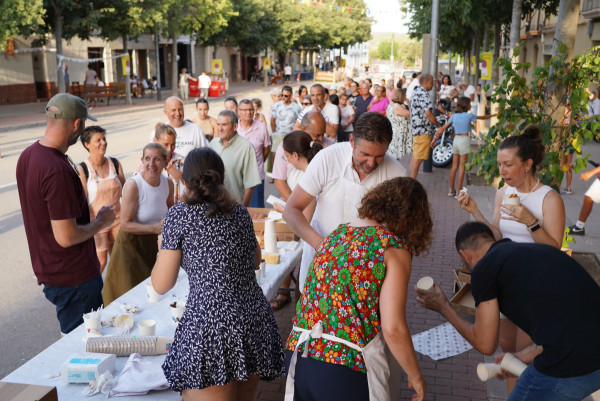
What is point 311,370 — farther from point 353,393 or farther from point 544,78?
point 544,78

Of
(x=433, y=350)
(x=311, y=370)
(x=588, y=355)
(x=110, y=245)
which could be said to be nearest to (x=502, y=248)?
(x=588, y=355)

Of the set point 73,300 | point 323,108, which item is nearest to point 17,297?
point 73,300

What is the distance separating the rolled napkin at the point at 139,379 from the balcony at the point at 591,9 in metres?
17.4

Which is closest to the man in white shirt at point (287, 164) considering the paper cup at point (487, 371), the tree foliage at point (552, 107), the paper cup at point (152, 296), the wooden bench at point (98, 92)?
the tree foliage at point (552, 107)

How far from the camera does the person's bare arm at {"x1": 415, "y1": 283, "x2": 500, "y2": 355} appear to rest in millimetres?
2760

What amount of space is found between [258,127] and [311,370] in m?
5.96

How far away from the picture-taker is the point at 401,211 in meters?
2.68

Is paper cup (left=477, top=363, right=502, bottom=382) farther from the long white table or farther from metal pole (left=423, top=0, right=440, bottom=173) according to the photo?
metal pole (left=423, top=0, right=440, bottom=173)

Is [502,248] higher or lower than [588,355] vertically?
higher

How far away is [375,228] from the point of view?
2.66m

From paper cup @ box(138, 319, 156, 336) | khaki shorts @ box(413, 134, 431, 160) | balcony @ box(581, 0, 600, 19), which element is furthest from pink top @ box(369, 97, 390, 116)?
paper cup @ box(138, 319, 156, 336)

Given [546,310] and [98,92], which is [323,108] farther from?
[98,92]

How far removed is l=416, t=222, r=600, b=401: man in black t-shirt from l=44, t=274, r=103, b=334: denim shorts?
258cm

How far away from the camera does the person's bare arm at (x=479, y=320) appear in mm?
2760
